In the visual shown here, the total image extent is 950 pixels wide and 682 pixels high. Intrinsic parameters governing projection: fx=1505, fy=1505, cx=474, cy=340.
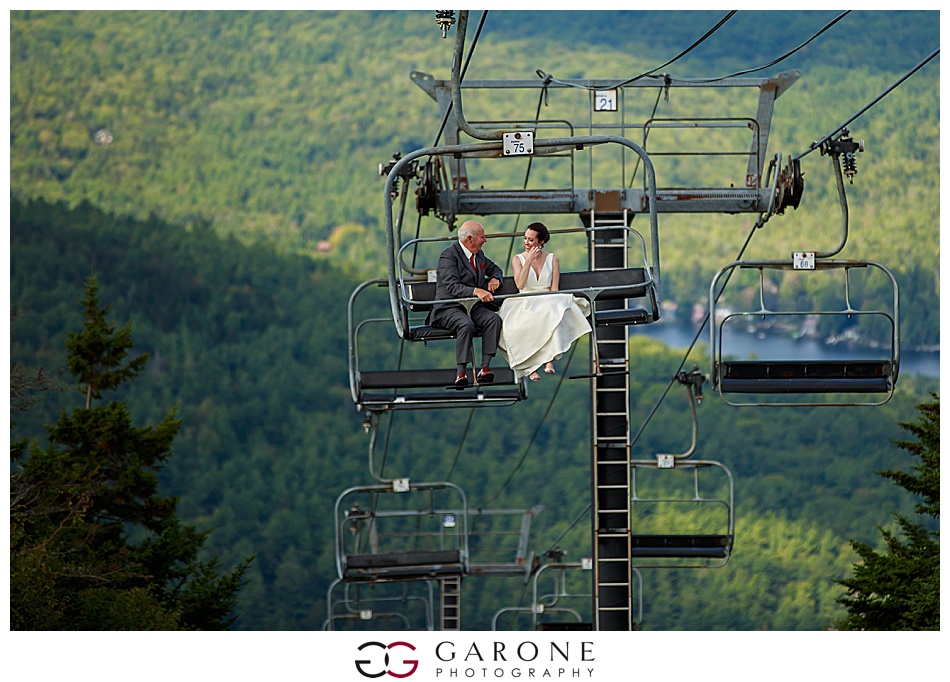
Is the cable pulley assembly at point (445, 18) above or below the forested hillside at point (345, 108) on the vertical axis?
below

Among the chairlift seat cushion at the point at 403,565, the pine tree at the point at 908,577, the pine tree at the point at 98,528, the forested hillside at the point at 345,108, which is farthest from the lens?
the forested hillside at the point at 345,108

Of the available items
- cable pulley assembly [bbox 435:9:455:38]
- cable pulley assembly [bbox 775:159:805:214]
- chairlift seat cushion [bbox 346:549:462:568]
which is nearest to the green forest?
chairlift seat cushion [bbox 346:549:462:568]

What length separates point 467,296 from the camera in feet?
24.9

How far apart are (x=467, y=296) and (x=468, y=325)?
0.15m

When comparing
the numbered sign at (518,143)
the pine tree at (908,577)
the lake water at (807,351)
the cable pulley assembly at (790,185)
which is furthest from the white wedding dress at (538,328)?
the lake water at (807,351)

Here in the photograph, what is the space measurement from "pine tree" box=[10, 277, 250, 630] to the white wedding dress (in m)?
6.40

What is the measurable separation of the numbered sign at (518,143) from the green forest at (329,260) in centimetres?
3694

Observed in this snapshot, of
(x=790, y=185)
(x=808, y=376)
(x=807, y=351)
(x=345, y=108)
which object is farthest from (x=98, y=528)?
(x=345, y=108)

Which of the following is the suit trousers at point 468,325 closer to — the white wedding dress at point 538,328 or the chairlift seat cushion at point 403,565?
the white wedding dress at point 538,328

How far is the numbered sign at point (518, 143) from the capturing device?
7.20 metres

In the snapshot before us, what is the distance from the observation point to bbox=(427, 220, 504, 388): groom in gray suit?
762 cm
